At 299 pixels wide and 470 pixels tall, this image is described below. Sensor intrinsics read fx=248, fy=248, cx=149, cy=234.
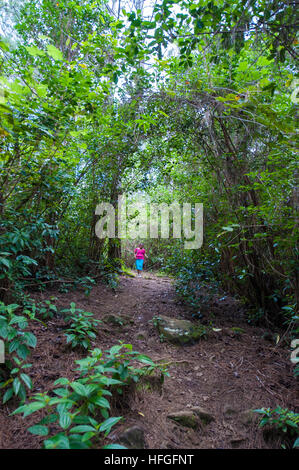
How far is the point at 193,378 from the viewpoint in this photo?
2.45 metres

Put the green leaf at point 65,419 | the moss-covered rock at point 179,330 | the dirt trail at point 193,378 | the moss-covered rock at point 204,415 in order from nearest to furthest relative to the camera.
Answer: the green leaf at point 65,419, the dirt trail at point 193,378, the moss-covered rock at point 204,415, the moss-covered rock at point 179,330

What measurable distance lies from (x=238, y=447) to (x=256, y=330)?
194 centimetres

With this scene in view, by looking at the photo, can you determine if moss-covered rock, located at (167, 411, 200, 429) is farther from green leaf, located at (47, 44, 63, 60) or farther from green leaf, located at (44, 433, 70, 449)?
green leaf, located at (47, 44, 63, 60)

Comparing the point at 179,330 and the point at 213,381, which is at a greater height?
the point at 179,330

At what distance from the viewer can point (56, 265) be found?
13.5 feet

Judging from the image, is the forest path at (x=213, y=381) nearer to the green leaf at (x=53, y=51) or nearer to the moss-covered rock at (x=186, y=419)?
the moss-covered rock at (x=186, y=419)

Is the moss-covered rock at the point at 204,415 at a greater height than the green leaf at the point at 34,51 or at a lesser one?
lesser

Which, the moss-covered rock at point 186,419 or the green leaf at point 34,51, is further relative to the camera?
the green leaf at point 34,51

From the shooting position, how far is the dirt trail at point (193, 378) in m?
1.72

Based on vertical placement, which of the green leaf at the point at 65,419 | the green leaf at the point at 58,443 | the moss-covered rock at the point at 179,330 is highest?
the green leaf at the point at 65,419

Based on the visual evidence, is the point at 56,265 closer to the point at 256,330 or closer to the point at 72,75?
the point at 72,75

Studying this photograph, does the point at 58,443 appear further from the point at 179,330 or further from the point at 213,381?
the point at 179,330

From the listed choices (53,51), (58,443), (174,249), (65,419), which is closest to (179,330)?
(65,419)

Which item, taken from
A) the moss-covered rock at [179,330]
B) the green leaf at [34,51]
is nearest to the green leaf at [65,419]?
the moss-covered rock at [179,330]
